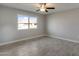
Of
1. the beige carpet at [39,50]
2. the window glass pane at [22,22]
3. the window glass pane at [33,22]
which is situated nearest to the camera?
the beige carpet at [39,50]

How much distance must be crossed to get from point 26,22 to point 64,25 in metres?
2.93

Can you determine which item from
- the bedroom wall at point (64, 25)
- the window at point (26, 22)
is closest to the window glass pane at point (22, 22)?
the window at point (26, 22)

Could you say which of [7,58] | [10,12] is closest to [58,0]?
[7,58]

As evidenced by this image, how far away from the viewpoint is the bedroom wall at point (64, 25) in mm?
5844

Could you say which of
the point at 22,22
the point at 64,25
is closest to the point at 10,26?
the point at 22,22

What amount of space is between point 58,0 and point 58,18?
660cm

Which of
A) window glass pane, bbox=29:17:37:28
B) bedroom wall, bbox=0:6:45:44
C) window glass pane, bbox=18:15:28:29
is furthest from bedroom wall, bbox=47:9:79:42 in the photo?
window glass pane, bbox=18:15:28:29

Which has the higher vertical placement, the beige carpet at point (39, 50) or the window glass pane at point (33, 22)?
the window glass pane at point (33, 22)

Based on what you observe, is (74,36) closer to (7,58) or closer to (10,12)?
(10,12)

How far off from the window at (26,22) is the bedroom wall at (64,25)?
151 centimetres

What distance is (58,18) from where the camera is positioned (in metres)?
7.18

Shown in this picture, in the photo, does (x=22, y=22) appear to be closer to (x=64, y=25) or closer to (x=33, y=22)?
(x=33, y=22)

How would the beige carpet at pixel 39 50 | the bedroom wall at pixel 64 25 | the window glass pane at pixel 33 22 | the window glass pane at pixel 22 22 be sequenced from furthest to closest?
the window glass pane at pixel 33 22
the window glass pane at pixel 22 22
the bedroom wall at pixel 64 25
the beige carpet at pixel 39 50

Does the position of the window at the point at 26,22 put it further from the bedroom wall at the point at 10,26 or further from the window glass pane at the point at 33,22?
the bedroom wall at the point at 10,26
